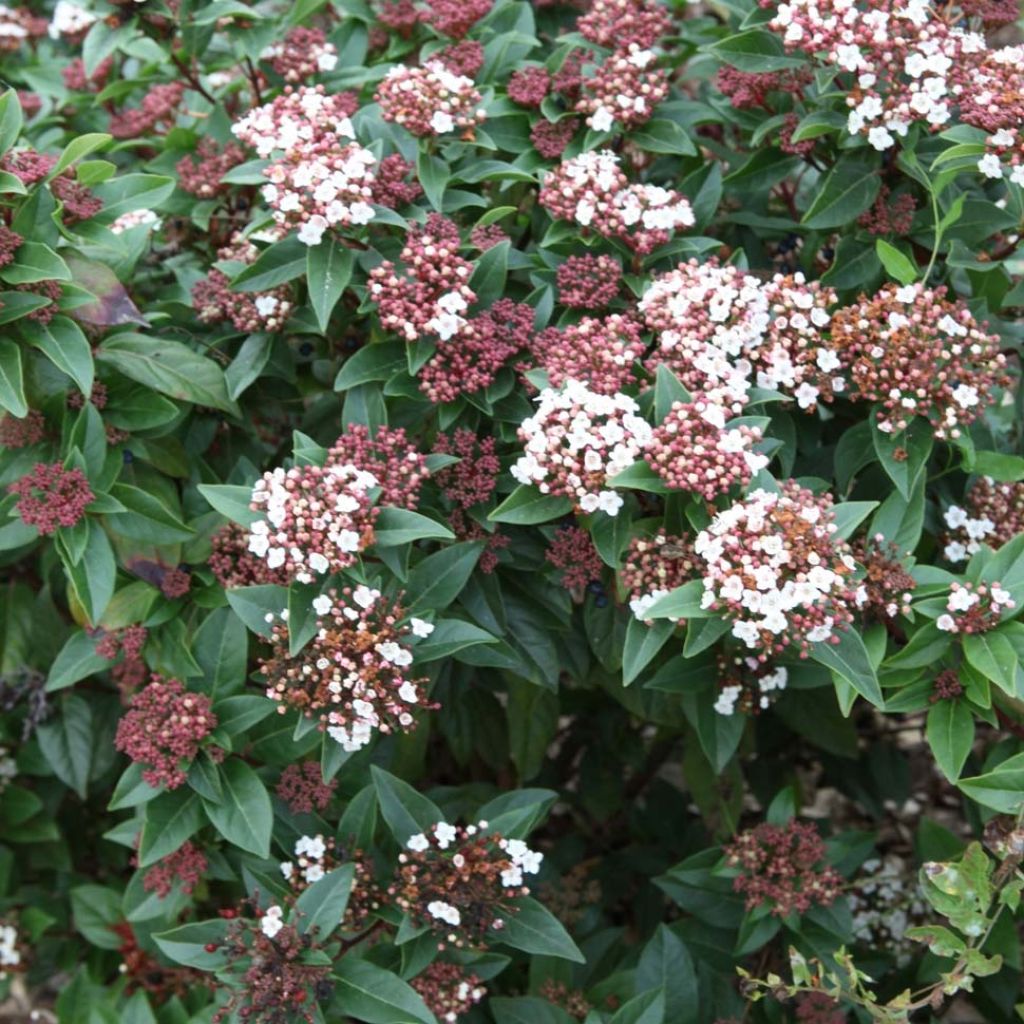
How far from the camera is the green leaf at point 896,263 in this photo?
330 cm

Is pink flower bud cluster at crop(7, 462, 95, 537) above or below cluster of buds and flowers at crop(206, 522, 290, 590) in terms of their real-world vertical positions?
above

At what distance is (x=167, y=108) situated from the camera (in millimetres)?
4289

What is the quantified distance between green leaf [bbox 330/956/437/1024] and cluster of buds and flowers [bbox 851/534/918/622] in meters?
1.46

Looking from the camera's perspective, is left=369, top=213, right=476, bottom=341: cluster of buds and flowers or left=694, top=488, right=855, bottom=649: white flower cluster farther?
left=369, top=213, right=476, bottom=341: cluster of buds and flowers

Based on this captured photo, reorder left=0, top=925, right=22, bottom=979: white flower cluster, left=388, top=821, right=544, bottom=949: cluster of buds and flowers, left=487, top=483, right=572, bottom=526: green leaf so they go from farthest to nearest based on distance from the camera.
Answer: left=0, top=925, right=22, bottom=979: white flower cluster → left=388, top=821, right=544, bottom=949: cluster of buds and flowers → left=487, top=483, right=572, bottom=526: green leaf

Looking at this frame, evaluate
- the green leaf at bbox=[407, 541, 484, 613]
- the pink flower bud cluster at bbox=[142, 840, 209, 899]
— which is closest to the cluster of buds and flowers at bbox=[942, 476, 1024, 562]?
the green leaf at bbox=[407, 541, 484, 613]

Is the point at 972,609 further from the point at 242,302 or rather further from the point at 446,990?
the point at 242,302

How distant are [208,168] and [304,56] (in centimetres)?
50

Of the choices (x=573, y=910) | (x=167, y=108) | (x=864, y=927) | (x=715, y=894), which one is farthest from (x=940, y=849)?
(x=167, y=108)

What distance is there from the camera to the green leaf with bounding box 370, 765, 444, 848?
3.27 metres

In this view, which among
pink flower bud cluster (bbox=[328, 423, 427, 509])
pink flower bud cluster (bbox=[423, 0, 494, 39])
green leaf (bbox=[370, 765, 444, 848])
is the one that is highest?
pink flower bud cluster (bbox=[423, 0, 494, 39])

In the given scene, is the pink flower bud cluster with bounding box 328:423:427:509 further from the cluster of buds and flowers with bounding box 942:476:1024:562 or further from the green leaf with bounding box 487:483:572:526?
the cluster of buds and flowers with bounding box 942:476:1024:562

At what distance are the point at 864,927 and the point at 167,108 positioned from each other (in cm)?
368

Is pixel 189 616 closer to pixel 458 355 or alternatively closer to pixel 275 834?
pixel 275 834
